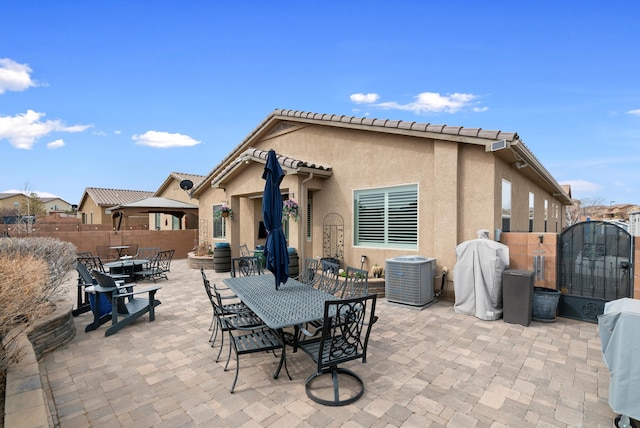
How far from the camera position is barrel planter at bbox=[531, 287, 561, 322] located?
19.3 feet

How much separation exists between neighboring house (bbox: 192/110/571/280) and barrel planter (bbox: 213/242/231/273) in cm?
58

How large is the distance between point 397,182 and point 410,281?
9.04 feet

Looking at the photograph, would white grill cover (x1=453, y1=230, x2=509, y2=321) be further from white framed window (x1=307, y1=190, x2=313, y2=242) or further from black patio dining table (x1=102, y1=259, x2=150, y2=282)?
black patio dining table (x1=102, y1=259, x2=150, y2=282)

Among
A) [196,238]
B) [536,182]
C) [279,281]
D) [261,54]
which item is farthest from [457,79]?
[196,238]

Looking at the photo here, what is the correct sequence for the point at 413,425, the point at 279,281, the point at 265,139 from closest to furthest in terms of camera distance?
the point at 413,425
the point at 279,281
the point at 265,139

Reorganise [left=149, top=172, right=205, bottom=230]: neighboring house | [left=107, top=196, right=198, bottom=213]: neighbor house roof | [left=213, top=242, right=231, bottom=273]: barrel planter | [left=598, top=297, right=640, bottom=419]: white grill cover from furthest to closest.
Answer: [left=149, top=172, right=205, bottom=230]: neighboring house → [left=107, top=196, right=198, bottom=213]: neighbor house roof → [left=213, top=242, right=231, bottom=273]: barrel planter → [left=598, top=297, right=640, bottom=419]: white grill cover

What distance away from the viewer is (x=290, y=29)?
32.8 feet

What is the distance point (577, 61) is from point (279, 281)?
37.0 ft

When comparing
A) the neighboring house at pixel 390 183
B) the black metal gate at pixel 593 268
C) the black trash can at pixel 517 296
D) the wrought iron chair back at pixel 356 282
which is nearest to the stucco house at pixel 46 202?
the neighboring house at pixel 390 183

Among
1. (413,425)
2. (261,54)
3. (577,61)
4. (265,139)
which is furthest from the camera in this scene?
(265,139)

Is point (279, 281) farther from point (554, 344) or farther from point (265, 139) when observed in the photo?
point (265, 139)

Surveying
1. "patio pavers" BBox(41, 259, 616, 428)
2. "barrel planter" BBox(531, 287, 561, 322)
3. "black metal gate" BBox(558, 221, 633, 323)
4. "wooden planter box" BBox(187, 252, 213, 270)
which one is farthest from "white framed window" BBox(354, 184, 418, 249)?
"wooden planter box" BBox(187, 252, 213, 270)

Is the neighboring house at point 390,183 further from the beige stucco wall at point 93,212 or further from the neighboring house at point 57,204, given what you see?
the neighboring house at point 57,204

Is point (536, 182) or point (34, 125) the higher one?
point (34, 125)
